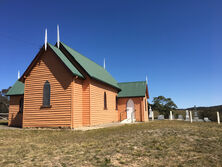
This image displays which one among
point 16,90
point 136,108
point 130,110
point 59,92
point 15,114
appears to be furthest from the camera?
point 130,110

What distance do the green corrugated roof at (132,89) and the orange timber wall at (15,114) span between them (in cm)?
1213

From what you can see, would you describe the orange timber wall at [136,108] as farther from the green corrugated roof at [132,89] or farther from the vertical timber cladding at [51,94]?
the vertical timber cladding at [51,94]

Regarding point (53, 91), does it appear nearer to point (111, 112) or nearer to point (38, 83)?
point (38, 83)

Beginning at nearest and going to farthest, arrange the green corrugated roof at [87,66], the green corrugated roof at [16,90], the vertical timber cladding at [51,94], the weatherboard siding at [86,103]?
the vertical timber cladding at [51,94], the weatherboard siding at [86,103], the green corrugated roof at [87,66], the green corrugated roof at [16,90]

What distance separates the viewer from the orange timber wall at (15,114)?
20453 millimetres

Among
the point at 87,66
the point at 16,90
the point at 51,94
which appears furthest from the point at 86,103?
the point at 16,90

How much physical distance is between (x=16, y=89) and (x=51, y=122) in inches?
358

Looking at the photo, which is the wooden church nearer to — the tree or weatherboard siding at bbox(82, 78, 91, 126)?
weatherboard siding at bbox(82, 78, 91, 126)

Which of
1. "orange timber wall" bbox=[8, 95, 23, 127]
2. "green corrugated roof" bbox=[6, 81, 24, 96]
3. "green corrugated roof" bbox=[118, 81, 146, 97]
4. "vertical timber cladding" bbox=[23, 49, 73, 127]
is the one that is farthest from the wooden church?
"green corrugated roof" bbox=[118, 81, 146, 97]

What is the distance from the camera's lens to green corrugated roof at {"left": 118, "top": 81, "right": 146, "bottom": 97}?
24602mm

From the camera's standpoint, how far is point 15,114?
68.3 feet

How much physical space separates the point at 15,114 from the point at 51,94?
25.2 ft

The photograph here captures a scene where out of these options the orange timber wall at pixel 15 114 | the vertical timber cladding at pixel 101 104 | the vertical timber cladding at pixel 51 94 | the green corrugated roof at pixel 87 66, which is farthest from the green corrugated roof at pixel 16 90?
the vertical timber cladding at pixel 101 104

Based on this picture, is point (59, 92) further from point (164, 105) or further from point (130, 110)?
point (164, 105)
